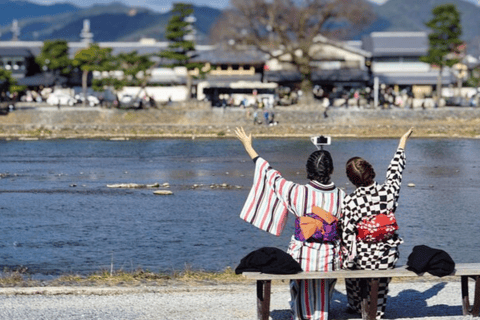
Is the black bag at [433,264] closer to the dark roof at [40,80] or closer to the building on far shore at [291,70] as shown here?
the building on far shore at [291,70]

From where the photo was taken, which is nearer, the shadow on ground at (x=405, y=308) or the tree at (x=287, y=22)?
the shadow on ground at (x=405, y=308)

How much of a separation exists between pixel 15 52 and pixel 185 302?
66259mm

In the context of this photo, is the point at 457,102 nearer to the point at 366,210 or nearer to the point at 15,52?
the point at 15,52

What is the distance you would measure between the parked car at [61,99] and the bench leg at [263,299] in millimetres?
51626

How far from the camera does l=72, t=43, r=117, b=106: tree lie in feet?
187

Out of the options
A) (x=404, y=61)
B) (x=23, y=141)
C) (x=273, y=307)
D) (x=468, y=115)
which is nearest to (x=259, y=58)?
(x=404, y=61)

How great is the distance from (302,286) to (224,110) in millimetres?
43136

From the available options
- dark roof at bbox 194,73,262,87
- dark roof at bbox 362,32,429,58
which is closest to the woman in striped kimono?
dark roof at bbox 194,73,262,87

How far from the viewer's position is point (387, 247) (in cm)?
732

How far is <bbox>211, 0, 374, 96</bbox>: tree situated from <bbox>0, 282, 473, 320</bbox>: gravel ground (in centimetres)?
4303

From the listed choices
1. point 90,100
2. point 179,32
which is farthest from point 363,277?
point 90,100

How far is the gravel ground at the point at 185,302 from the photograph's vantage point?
775cm

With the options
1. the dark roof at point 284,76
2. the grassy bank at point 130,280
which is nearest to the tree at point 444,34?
the dark roof at point 284,76

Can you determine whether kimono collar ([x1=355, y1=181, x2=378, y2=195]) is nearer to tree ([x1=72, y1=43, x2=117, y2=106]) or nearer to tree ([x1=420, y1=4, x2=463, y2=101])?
tree ([x1=72, y1=43, x2=117, y2=106])
